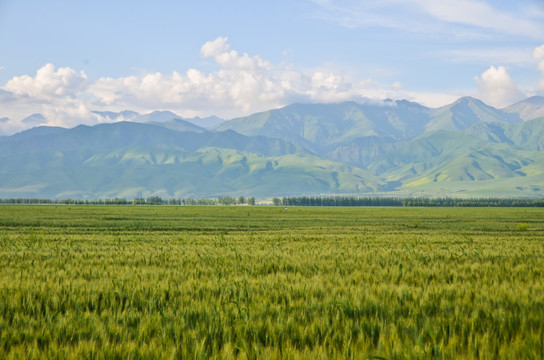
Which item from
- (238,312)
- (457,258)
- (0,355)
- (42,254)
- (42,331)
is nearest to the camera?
(0,355)

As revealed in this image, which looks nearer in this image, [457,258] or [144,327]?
[144,327]

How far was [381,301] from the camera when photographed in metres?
9.57

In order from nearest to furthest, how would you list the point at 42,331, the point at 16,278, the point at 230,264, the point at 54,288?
the point at 42,331 → the point at 54,288 → the point at 16,278 → the point at 230,264

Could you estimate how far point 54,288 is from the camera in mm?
10953

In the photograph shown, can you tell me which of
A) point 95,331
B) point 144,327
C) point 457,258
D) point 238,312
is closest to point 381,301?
point 238,312

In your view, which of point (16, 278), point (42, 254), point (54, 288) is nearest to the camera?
point (54, 288)

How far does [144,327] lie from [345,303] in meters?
3.82

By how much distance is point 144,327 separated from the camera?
743 centimetres

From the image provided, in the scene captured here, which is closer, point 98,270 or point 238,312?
point 238,312

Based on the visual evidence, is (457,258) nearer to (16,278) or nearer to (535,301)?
(535,301)

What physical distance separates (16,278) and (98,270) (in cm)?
243

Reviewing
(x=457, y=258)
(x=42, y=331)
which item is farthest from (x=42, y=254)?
(x=457, y=258)

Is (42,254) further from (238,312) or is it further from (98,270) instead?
(238,312)

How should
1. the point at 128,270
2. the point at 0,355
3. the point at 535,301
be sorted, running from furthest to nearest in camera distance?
the point at 128,270 → the point at 535,301 → the point at 0,355
